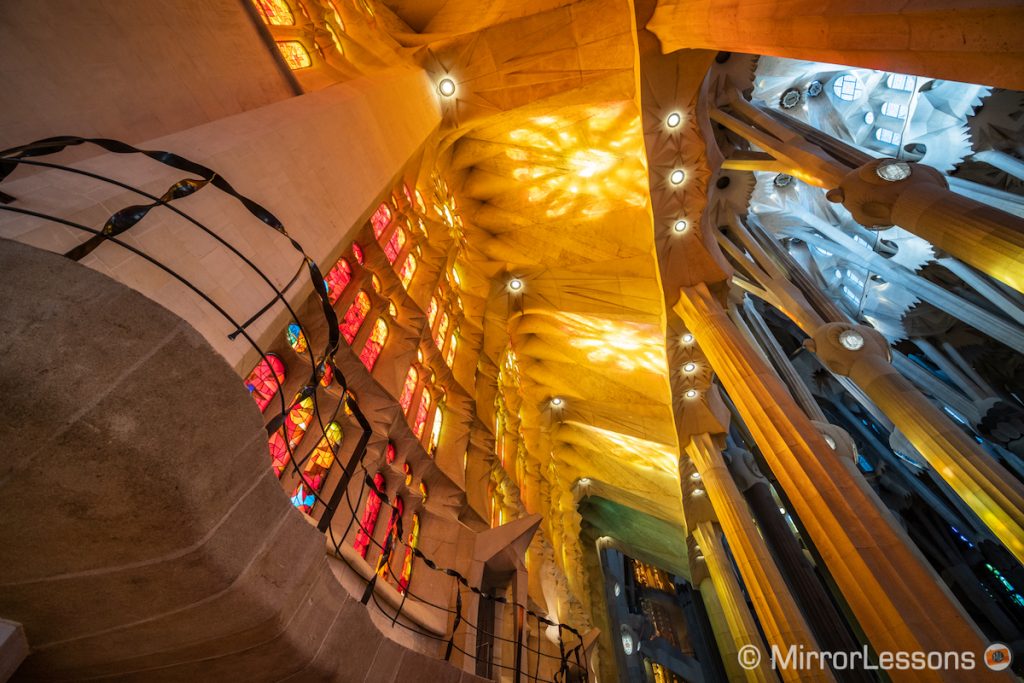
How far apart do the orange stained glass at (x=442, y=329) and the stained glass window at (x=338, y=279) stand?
302 cm

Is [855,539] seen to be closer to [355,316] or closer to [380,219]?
[355,316]

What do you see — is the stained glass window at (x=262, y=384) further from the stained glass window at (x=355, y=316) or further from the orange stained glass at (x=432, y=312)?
the orange stained glass at (x=432, y=312)

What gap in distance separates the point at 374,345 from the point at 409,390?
1165 millimetres

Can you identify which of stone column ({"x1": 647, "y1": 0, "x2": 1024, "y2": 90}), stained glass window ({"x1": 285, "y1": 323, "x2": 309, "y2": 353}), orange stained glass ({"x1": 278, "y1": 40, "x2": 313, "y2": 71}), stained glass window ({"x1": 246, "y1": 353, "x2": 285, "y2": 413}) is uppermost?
orange stained glass ({"x1": 278, "y1": 40, "x2": 313, "y2": 71})

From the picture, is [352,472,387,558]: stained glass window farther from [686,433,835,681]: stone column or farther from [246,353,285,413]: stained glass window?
[686,433,835,681]: stone column

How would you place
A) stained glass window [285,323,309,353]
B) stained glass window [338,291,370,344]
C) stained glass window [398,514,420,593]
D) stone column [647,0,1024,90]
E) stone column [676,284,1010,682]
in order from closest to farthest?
Result: 1. stone column [647,0,1024,90]
2. stone column [676,284,1010,682]
3. stained glass window [285,323,309,353]
4. stained glass window [398,514,420,593]
5. stained glass window [338,291,370,344]

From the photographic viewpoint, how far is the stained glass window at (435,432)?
→ 8352 millimetres

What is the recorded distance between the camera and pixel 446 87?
348 inches

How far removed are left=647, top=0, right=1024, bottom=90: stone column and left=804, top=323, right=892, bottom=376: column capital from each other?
6.72 metres

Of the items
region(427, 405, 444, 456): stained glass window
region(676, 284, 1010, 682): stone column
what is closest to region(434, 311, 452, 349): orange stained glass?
region(427, 405, 444, 456): stained glass window

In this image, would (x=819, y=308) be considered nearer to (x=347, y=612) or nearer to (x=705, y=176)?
(x=705, y=176)

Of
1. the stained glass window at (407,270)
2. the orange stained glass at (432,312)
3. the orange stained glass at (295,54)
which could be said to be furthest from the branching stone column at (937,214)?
the orange stained glass at (295,54)

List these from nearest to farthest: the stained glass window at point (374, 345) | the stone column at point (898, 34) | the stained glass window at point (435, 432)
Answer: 1. the stone column at point (898, 34)
2. the stained glass window at point (374, 345)
3. the stained glass window at point (435, 432)

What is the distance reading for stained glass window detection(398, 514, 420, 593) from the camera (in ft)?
19.5
